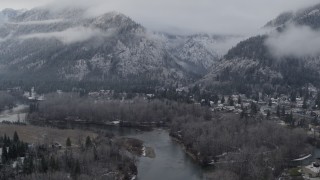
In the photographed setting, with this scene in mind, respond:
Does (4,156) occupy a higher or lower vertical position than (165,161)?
higher

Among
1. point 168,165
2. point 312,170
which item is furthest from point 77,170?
point 312,170

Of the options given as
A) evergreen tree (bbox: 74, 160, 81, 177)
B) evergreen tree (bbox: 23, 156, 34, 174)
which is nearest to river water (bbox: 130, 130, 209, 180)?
evergreen tree (bbox: 74, 160, 81, 177)

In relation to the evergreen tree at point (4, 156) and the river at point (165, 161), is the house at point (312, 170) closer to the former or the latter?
the river at point (165, 161)

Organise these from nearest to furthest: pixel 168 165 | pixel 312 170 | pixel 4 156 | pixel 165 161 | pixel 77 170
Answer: pixel 77 170 → pixel 4 156 → pixel 312 170 → pixel 168 165 → pixel 165 161

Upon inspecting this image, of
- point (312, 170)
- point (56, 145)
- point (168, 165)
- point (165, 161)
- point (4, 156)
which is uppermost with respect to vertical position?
point (4, 156)

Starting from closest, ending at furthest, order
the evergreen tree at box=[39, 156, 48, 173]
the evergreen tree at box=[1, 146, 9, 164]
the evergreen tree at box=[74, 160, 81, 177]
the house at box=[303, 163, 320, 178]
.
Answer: the evergreen tree at box=[39, 156, 48, 173] → the evergreen tree at box=[74, 160, 81, 177] → the evergreen tree at box=[1, 146, 9, 164] → the house at box=[303, 163, 320, 178]

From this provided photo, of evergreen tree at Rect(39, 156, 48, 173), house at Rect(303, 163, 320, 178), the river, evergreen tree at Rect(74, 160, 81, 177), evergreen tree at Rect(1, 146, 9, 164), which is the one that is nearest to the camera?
evergreen tree at Rect(39, 156, 48, 173)

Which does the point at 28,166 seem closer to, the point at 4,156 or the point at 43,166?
the point at 43,166

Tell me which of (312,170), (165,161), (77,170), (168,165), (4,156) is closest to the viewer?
(77,170)

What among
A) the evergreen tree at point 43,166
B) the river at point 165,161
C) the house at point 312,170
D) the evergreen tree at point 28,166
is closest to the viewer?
the evergreen tree at point 28,166

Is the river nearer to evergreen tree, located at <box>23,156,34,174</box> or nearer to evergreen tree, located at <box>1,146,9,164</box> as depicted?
evergreen tree, located at <box>23,156,34,174</box>

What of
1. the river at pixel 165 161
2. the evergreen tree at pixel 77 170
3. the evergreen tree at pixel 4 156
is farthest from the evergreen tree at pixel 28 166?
the river at pixel 165 161

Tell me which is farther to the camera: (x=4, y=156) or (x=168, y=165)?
(x=168, y=165)
